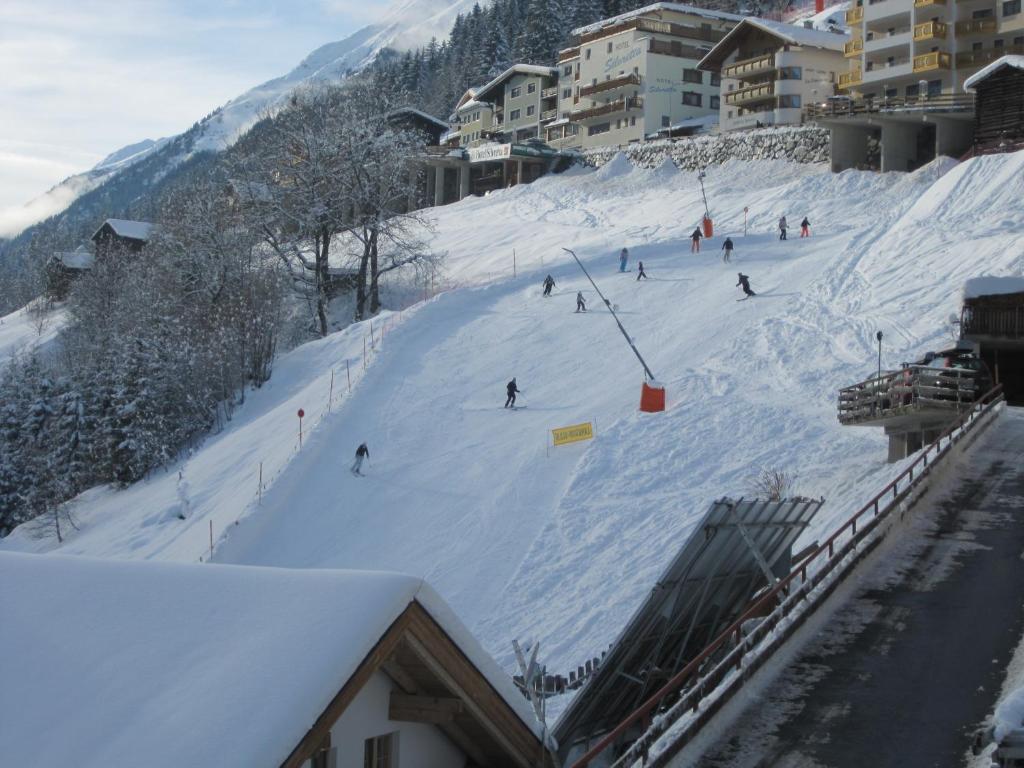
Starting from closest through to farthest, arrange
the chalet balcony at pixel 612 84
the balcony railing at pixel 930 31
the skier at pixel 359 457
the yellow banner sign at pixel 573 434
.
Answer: the yellow banner sign at pixel 573 434
the skier at pixel 359 457
the balcony railing at pixel 930 31
the chalet balcony at pixel 612 84

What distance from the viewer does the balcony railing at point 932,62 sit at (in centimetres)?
5675

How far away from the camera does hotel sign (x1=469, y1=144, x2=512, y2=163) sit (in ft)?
237

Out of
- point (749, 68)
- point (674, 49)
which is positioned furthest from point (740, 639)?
point (674, 49)

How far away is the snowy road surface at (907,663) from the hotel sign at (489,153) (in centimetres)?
5637

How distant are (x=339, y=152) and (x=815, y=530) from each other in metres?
36.0

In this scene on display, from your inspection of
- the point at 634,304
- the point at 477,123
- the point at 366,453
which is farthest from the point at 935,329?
the point at 477,123

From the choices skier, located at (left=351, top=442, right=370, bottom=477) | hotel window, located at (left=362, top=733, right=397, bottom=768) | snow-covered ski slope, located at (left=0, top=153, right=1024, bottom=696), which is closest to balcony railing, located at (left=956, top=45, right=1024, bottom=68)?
snow-covered ski slope, located at (left=0, top=153, right=1024, bottom=696)

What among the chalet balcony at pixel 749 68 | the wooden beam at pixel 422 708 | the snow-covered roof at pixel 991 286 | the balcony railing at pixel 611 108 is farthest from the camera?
the balcony railing at pixel 611 108

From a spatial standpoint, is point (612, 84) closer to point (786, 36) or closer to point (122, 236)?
point (786, 36)

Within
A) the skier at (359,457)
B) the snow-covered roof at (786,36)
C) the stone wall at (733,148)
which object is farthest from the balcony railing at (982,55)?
the skier at (359,457)

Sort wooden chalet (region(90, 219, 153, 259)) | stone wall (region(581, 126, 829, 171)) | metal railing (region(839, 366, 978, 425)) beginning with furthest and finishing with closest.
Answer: wooden chalet (region(90, 219, 153, 259)) < stone wall (region(581, 126, 829, 171)) < metal railing (region(839, 366, 978, 425))

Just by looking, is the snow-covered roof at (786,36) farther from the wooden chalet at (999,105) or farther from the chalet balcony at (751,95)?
the wooden chalet at (999,105)

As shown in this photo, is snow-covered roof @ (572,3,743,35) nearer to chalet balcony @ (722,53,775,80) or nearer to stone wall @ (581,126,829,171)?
chalet balcony @ (722,53,775,80)

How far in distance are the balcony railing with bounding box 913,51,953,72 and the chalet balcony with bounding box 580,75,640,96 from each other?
71.0 ft
